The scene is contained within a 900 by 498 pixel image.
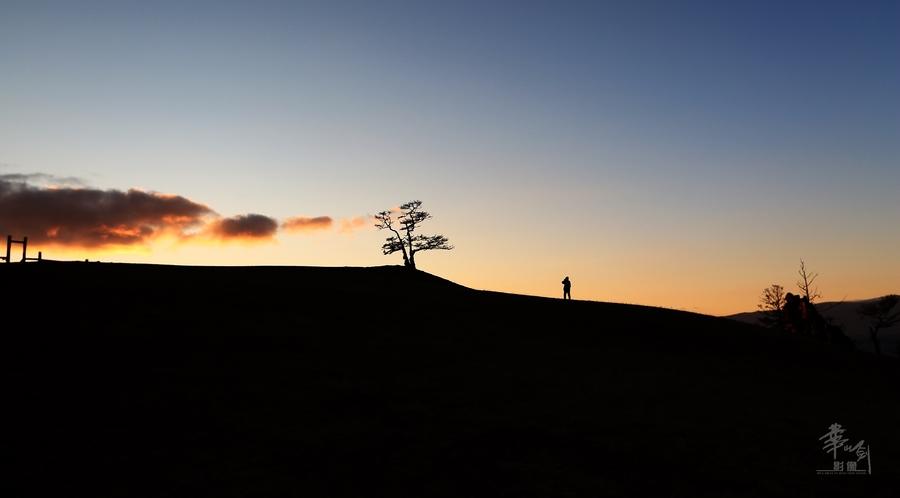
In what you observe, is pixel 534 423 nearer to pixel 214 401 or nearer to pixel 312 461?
pixel 312 461

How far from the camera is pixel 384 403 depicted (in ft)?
60.0

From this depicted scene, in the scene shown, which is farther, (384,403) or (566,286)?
(566,286)

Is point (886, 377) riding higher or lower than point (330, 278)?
lower

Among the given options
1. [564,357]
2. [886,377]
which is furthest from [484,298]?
[886,377]

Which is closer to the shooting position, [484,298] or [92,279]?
[92,279]

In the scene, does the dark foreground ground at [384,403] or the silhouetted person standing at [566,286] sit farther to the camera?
the silhouetted person standing at [566,286]

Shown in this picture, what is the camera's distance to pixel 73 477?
12.2 metres

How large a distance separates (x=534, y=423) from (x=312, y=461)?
630cm

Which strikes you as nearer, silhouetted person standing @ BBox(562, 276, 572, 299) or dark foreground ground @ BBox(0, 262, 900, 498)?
dark foreground ground @ BBox(0, 262, 900, 498)

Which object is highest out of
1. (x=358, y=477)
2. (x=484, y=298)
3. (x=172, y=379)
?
(x=484, y=298)

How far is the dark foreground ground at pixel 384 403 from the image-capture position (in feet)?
43.3

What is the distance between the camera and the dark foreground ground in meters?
13.2

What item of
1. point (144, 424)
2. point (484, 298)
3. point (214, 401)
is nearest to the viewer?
point (144, 424)

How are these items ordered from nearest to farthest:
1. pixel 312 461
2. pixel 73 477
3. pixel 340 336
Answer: pixel 73 477 < pixel 312 461 < pixel 340 336
